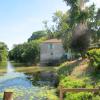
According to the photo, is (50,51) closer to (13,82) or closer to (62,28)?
(62,28)

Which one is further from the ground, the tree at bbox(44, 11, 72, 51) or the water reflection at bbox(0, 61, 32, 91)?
the tree at bbox(44, 11, 72, 51)

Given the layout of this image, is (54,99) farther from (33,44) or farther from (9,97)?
(33,44)

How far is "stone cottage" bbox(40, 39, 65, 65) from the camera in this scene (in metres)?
100

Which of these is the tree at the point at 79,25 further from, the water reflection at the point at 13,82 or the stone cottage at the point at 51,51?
the stone cottage at the point at 51,51

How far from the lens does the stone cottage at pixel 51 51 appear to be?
328 ft

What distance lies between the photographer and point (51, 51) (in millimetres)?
101500

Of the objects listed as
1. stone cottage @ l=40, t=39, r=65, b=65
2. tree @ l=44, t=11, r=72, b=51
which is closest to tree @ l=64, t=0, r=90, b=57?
tree @ l=44, t=11, r=72, b=51

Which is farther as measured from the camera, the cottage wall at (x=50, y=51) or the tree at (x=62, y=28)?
the cottage wall at (x=50, y=51)

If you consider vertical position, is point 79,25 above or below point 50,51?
above

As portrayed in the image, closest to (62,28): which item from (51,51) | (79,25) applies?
(79,25)

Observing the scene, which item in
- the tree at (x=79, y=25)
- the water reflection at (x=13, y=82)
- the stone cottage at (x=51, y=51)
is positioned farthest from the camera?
the stone cottage at (x=51, y=51)

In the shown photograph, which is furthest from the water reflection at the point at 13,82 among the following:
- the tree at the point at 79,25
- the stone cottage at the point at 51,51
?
the stone cottage at the point at 51,51

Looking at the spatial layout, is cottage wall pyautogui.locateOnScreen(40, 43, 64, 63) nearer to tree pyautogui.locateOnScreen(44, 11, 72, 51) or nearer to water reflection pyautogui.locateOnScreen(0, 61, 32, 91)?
tree pyautogui.locateOnScreen(44, 11, 72, 51)

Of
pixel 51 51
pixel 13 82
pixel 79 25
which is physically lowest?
pixel 13 82
